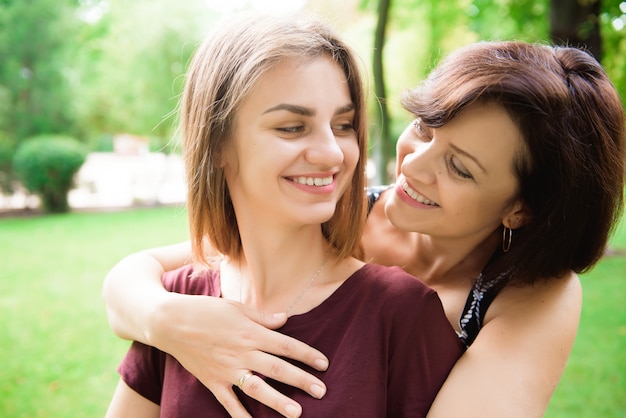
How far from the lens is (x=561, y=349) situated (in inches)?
70.8

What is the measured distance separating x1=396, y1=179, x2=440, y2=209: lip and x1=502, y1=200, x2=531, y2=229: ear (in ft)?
0.82

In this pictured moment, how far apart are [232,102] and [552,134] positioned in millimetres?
996

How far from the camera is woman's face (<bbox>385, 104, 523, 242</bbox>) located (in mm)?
1834

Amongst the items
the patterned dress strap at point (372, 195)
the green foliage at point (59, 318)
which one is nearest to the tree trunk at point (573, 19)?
the green foliage at point (59, 318)

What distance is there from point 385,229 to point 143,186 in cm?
1913

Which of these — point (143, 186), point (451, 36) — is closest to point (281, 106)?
point (451, 36)

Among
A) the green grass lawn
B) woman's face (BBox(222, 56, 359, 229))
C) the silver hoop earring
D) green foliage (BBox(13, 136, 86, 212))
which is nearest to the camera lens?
woman's face (BBox(222, 56, 359, 229))

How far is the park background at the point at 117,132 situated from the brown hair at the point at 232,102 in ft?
0.67

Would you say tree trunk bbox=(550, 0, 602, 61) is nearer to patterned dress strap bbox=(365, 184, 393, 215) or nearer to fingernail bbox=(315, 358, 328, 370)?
patterned dress strap bbox=(365, 184, 393, 215)

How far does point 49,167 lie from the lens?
15.7 m

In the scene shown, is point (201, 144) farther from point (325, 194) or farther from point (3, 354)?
point (3, 354)

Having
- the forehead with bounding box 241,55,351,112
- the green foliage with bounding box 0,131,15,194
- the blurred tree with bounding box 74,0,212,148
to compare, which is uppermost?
the forehead with bounding box 241,55,351,112

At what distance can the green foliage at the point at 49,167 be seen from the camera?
15461 millimetres

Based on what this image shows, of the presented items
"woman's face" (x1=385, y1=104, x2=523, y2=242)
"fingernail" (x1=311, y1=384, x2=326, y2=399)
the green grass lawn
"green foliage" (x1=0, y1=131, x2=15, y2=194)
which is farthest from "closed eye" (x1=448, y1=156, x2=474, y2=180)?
"green foliage" (x1=0, y1=131, x2=15, y2=194)
